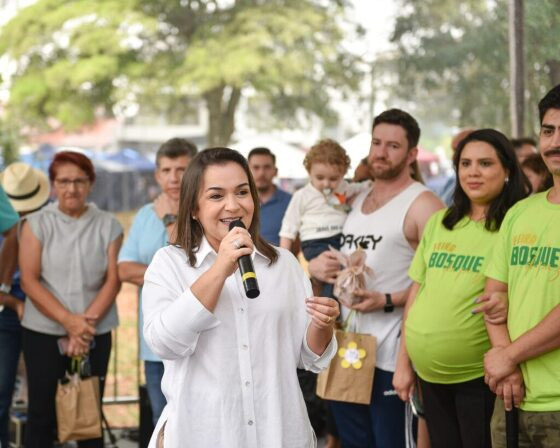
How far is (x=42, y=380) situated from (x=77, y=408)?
0.24 metres

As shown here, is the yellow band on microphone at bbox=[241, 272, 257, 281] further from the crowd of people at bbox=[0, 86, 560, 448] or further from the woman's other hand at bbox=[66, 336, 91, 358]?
the woman's other hand at bbox=[66, 336, 91, 358]

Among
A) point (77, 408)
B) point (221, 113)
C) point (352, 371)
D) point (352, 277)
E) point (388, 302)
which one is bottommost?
point (77, 408)

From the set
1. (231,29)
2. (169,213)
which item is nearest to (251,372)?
(169,213)

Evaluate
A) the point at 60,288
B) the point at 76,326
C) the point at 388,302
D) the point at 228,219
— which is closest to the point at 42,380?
the point at 76,326

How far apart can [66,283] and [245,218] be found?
2.18 metres

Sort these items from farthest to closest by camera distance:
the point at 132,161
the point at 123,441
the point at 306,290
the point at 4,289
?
the point at 132,161, the point at 123,441, the point at 4,289, the point at 306,290

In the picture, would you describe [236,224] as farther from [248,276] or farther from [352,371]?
[352,371]

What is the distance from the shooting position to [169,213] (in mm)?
4113

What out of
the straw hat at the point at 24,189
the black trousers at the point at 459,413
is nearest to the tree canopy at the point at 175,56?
the straw hat at the point at 24,189

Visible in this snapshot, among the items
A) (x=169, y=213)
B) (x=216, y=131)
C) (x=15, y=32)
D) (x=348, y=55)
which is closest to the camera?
Result: (x=169, y=213)

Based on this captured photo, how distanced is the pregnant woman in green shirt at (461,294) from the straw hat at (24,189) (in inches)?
109

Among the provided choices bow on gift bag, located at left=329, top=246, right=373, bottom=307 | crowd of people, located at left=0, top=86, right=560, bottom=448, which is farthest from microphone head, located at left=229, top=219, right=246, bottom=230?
bow on gift bag, located at left=329, top=246, right=373, bottom=307

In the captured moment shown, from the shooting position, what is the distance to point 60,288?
167 inches

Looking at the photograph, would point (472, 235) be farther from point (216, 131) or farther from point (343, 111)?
point (216, 131)
